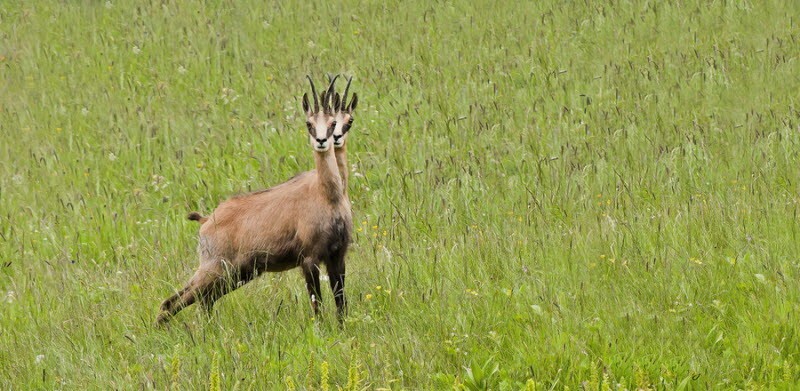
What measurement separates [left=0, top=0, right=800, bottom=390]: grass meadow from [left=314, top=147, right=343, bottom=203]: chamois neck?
68 cm

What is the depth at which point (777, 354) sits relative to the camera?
5789 millimetres

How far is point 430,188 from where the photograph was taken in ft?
33.4

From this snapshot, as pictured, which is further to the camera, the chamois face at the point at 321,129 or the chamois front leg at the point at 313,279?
the chamois front leg at the point at 313,279

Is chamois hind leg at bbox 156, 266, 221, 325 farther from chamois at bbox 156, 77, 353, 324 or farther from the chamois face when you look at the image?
the chamois face

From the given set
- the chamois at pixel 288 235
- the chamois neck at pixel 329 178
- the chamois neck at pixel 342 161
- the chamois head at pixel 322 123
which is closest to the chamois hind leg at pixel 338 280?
the chamois at pixel 288 235

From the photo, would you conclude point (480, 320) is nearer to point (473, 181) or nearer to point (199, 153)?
point (473, 181)

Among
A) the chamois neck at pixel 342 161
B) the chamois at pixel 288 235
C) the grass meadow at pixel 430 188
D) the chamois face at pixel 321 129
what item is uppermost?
the chamois face at pixel 321 129

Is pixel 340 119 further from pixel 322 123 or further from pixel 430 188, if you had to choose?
pixel 430 188

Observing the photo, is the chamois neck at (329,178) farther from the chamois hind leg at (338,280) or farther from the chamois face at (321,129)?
the chamois hind leg at (338,280)

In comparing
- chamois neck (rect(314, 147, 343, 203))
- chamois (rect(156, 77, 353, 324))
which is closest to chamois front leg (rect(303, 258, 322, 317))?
chamois (rect(156, 77, 353, 324))

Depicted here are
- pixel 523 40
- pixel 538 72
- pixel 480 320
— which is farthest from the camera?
pixel 523 40

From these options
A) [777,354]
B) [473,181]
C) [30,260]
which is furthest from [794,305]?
[30,260]

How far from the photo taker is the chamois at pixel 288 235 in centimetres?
704

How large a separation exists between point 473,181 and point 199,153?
3636 mm
